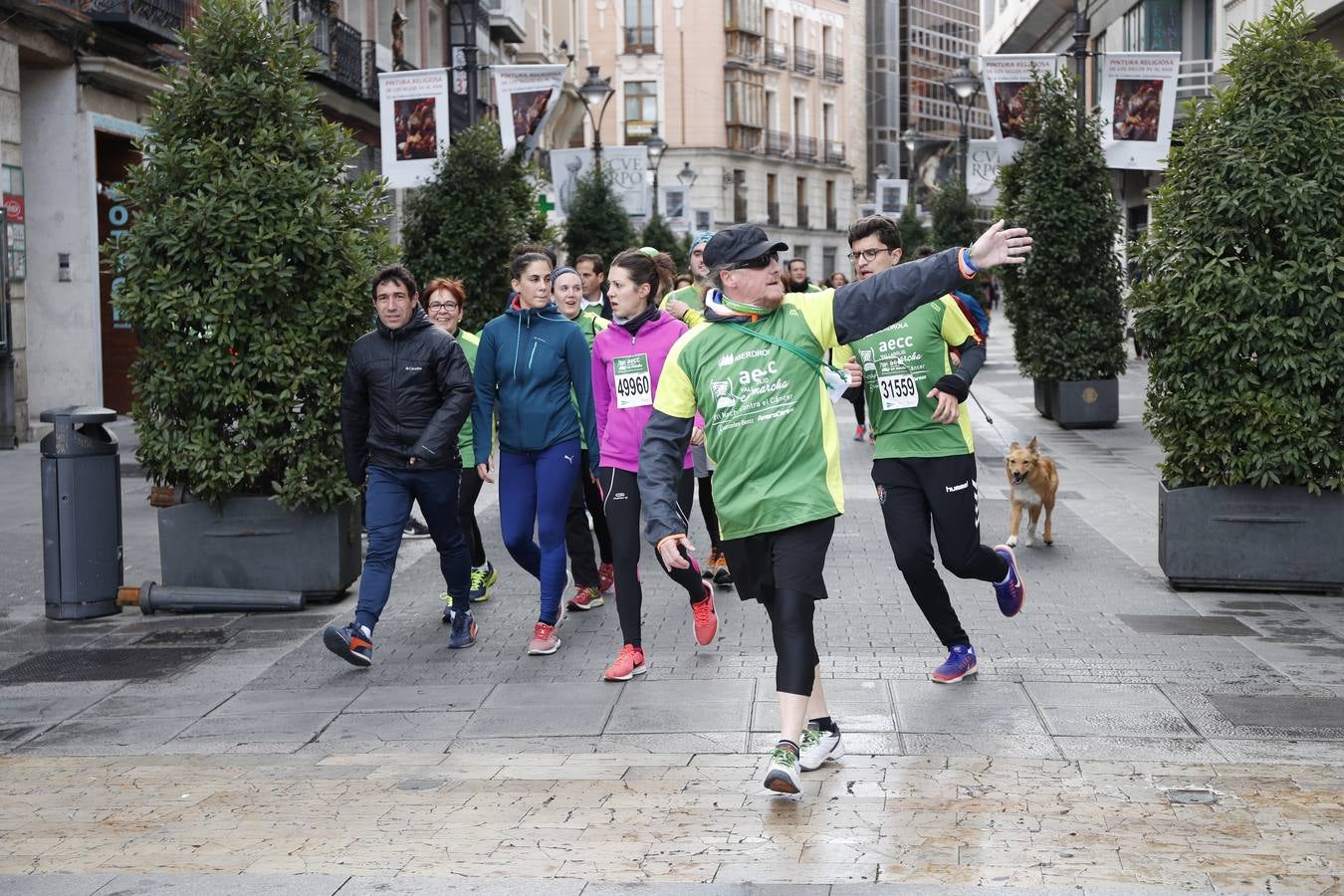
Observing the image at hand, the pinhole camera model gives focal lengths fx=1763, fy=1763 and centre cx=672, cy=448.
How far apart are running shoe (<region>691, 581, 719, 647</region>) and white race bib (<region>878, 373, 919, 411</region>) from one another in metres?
Result: 1.14

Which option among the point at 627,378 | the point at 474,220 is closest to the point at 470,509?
the point at 627,378

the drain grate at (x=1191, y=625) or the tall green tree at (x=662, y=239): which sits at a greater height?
the tall green tree at (x=662, y=239)

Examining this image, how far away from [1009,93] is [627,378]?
45.5 ft

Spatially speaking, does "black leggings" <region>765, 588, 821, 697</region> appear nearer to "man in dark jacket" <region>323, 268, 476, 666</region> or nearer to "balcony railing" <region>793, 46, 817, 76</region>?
"man in dark jacket" <region>323, 268, 476, 666</region>

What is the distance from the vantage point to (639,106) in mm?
72938

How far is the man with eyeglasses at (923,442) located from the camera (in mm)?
7043

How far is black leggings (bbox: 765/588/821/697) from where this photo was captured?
5711mm

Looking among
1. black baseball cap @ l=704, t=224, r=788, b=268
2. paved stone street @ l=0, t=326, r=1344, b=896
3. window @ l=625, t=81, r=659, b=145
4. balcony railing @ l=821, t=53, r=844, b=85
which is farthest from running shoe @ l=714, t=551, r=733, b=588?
balcony railing @ l=821, t=53, r=844, b=85

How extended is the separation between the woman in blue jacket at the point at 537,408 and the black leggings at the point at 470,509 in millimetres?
759

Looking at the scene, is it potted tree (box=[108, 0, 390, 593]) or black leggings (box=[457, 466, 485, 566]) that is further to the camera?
black leggings (box=[457, 466, 485, 566])

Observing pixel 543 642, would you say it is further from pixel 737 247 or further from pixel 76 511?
pixel 737 247

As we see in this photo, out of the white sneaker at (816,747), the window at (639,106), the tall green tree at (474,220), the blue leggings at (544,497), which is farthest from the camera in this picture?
the window at (639,106)

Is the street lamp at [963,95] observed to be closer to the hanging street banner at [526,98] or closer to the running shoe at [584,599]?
the hanging street banner at [526,98]

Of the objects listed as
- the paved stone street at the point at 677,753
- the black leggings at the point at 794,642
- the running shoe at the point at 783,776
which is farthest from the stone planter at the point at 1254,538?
the running shoe at the point at 783,776
